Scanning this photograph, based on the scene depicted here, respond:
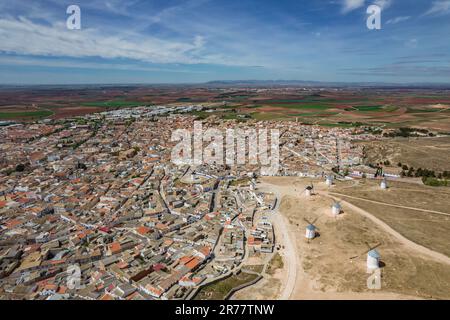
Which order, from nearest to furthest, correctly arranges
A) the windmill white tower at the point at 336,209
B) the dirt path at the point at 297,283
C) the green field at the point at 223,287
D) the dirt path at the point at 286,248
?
the dirt path at the point at 297,283
the green field at the point at 223,287
the dirt path at the point at 286,248
the windmill white tower at the point at 336,209

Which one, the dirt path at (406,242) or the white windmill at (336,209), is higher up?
the white windmill at (336,209)

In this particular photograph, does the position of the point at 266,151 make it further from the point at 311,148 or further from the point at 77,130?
the point at 77,130

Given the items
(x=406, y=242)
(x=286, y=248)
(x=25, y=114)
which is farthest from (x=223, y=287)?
(x=25, y=114)

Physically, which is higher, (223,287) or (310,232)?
(310,232)

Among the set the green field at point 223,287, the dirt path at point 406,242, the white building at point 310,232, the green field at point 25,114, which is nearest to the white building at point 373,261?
the dirt path at point 406,242

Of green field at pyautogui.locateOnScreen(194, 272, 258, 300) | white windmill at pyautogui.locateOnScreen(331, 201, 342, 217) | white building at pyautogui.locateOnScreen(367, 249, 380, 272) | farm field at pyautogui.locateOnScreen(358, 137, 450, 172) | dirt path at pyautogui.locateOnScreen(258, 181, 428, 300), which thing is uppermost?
farm field at pyautogui.locateOnScreen(358, 137, 450, 172)

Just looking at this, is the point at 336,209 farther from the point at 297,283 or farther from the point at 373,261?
the point at 297,283

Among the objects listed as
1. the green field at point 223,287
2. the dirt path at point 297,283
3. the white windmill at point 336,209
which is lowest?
the green field at point 223,287

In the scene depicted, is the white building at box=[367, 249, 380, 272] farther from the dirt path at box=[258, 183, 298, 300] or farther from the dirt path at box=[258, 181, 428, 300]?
the dirt path at box=[258, 183, 298, 300]

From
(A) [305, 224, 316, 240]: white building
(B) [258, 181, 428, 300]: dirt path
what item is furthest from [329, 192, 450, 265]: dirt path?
(A) [305, 224, 316, 240]: white building

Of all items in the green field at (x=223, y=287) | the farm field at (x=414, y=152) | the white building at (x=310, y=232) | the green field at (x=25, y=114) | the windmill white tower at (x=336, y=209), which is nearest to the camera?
the green field at (x=223, y=287)

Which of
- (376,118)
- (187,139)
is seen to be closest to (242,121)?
(187,139)

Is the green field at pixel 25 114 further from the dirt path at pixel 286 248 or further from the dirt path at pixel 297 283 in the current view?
the dirt path at pixel 297 283
